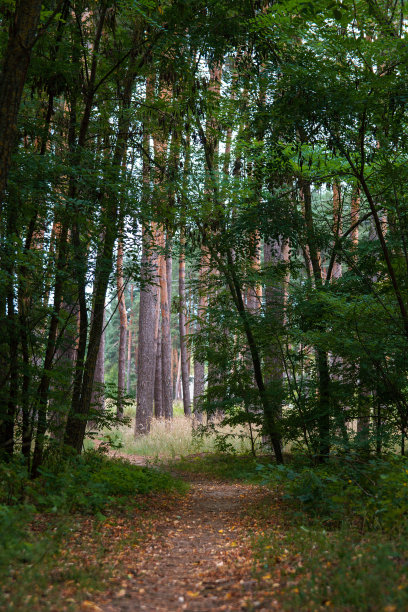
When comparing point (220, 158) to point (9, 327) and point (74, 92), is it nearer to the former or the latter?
point (74, 92)

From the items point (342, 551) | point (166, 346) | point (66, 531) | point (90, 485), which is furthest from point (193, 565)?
point (166, 346)

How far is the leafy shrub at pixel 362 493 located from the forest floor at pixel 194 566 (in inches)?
29.0

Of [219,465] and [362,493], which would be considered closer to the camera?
[362,493]

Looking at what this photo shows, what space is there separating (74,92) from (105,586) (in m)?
6.49

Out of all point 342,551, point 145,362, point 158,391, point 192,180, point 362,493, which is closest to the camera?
point 342,551

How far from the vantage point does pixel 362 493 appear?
5.54 metres

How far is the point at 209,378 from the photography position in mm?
11992

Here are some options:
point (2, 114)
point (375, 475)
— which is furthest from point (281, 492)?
point (2, 114)

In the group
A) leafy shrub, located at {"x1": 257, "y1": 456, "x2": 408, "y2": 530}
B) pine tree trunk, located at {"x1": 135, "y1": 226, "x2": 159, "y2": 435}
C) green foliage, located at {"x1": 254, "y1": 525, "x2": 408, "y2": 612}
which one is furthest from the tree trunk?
pine tree trunk, located at {"x1": 135, "y1": 226, "x2": 159, "y2": 435}

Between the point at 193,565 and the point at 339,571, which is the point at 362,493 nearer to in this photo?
the point at 193,565

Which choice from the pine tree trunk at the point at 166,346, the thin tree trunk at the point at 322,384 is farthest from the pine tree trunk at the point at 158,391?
the thin tree trunk at the point at 322,384

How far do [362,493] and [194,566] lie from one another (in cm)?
217

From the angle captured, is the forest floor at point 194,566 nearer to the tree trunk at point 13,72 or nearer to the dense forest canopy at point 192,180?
the dense forest canopy at point 192,180

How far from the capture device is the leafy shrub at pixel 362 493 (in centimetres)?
435
